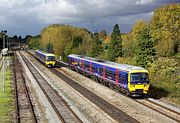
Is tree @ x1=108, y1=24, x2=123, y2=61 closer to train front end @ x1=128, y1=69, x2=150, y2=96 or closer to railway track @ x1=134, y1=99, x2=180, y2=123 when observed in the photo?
train front end @ x1=128, y1=69, x2=150, y2=96

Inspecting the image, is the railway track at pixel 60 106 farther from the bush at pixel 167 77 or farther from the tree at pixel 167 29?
the tree at pixel 167 29

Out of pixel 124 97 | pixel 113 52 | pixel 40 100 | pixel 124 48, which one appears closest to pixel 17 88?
pixel 40 100

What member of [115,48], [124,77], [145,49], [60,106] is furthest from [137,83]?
[115,48]

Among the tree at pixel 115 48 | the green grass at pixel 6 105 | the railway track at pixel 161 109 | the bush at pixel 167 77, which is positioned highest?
the tree at pixel 115 48

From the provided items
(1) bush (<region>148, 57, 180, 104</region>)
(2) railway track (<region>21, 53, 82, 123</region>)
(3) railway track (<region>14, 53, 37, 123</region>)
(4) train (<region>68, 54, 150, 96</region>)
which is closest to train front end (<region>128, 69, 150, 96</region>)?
(4) train (<region>68, 54, 150, 96</region>)

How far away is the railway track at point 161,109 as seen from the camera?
23447 mm

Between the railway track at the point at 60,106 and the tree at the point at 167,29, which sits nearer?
the railway track at the point at 60,106

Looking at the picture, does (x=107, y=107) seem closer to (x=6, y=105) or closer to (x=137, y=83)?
(x=137, y=83)

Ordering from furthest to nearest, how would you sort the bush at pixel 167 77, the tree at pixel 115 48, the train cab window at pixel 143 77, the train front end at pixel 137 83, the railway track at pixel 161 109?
1. the tree at pixel 115 48
2. the bush at pixel 167 77
3. the train cab window at pixel 143 77
4. the train front end at pixel 137 83
5. the railway track at pixel 161 109

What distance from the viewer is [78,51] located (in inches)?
3541

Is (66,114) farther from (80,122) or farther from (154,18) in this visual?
(154,18)

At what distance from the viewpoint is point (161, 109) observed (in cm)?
2627

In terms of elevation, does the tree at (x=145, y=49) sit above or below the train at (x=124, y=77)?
above

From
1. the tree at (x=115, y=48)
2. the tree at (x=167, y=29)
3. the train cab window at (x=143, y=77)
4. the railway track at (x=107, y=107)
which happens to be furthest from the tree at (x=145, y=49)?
the tree at (x=115, y=48)
